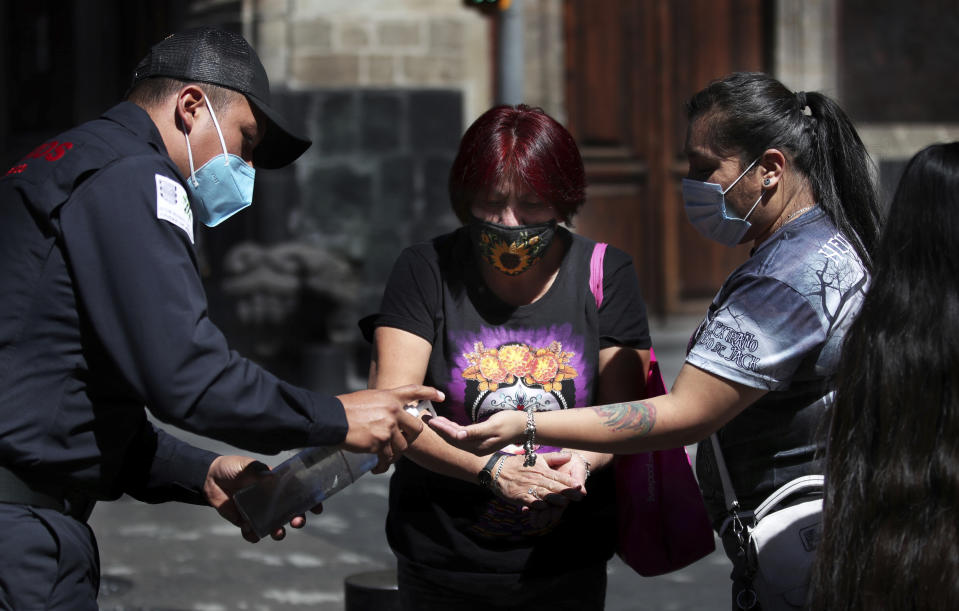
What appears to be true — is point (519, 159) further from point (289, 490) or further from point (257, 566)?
point (257, 566)

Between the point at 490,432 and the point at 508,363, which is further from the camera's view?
the point at 508,363

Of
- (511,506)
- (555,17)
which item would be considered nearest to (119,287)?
Result: (511,506)

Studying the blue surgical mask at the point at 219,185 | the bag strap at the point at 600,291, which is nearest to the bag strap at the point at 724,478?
the bag strap at the point at 600,291

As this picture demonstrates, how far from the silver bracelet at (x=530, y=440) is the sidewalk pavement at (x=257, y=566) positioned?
2498 millimetres

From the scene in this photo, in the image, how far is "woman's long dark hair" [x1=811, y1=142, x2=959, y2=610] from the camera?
2.11m

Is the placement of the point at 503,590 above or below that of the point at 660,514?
below

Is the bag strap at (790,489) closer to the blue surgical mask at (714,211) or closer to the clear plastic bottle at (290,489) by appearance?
the blue surgical mask at (714,211)

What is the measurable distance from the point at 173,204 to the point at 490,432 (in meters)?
0.85

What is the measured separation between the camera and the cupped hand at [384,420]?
2686 millimetres

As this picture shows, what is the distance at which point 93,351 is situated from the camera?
7.80 ft

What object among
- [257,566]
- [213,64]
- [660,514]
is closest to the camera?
[213,64]

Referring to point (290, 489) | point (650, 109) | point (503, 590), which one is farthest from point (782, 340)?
point (650, 109)

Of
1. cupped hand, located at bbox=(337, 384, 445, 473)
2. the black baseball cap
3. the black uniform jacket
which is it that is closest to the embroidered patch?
the black uniform jacket

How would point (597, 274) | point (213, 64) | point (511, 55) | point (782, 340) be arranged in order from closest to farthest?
point (782, 340) < point (213, 64) < point (597, 274) < point (511, 55)
